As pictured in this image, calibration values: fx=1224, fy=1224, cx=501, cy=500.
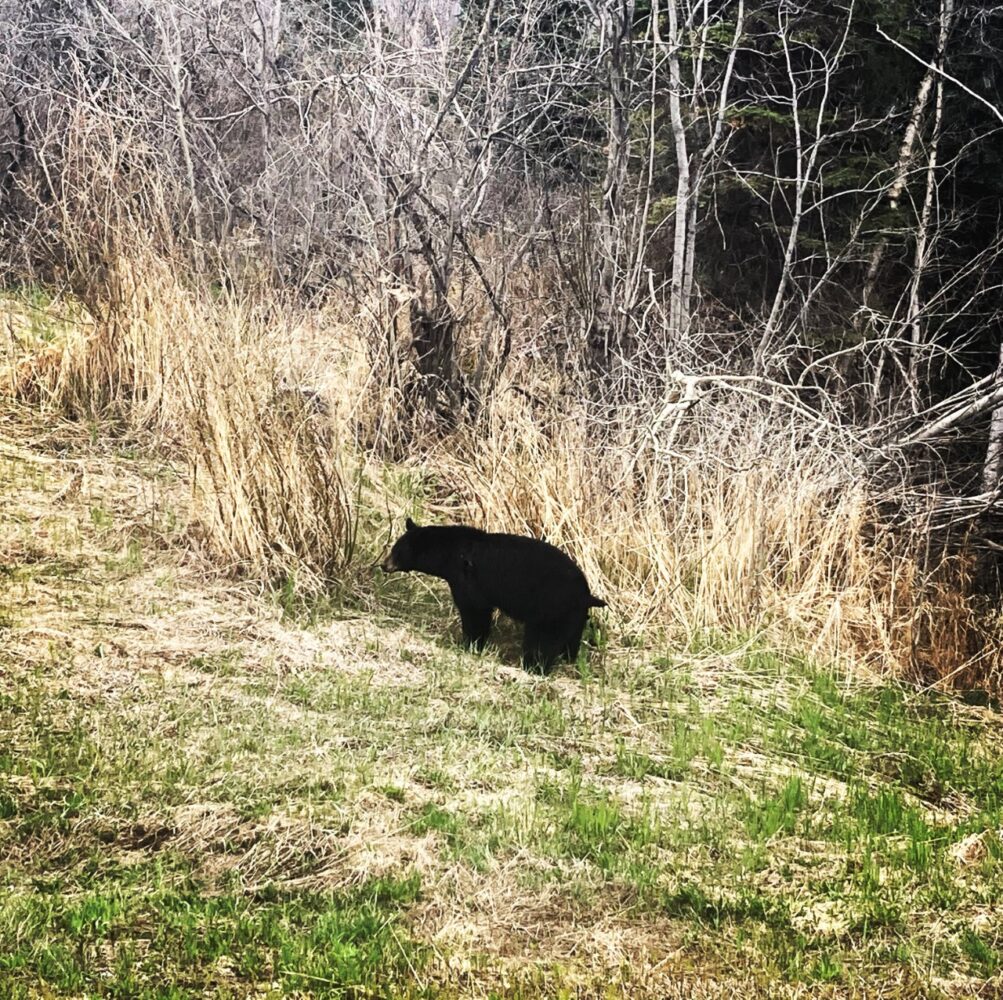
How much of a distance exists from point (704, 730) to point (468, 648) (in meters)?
1.31

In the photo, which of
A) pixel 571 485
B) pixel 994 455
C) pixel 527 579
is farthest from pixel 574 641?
pixel 994 455

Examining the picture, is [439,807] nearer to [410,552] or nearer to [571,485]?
[410,552]

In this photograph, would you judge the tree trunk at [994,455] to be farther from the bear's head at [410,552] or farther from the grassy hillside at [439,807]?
the bear's head at [410,552]

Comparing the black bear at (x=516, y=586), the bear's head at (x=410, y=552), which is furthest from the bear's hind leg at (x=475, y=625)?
the bear's head at (x=410, y=552)

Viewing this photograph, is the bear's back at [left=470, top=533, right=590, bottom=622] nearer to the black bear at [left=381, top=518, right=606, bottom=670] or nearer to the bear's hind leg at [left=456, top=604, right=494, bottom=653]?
the black bear at [left=381, top=518, right=606, bottom=670]

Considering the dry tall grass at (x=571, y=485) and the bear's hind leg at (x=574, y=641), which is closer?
the bear's hind leg at (x=574, y=641)

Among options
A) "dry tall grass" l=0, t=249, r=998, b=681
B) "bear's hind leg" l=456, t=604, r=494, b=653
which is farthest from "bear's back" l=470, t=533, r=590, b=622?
"dry tall grass" l=0, t=249, r=998, b=681

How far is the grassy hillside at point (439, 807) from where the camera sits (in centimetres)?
347

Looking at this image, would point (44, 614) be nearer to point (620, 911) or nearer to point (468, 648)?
point (468, 648)

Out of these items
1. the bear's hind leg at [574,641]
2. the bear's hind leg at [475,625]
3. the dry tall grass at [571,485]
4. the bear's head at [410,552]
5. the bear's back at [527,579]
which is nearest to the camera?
the bear's back at [527,579]

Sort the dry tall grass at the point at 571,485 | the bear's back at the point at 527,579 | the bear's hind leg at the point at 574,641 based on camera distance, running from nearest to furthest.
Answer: the bear's back at the point at 527,579 → the bear's hind leg at the point at 574,641 → the dry tall grass at the point at 571,485

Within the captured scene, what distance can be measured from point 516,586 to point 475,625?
0.40m

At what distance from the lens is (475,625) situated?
619cm

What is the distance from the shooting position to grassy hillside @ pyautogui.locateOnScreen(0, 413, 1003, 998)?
347 cm
